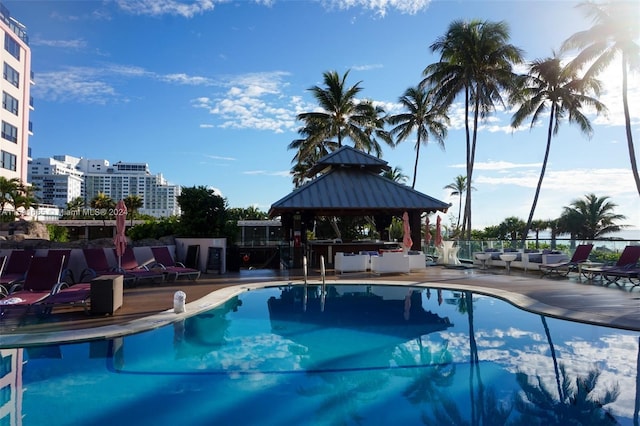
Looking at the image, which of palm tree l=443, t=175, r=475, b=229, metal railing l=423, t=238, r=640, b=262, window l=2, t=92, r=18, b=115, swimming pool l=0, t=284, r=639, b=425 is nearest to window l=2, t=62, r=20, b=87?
window l=2, t=92, r=18, b=115

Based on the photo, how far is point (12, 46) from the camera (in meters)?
36.2

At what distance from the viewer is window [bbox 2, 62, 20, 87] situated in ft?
114

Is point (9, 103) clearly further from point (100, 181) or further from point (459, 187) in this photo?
point (100, 181)

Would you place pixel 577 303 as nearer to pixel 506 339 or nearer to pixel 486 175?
pixel 506 339

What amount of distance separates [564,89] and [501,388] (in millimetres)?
27431

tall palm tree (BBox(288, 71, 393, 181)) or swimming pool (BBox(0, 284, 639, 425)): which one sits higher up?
tall palm tree (BBox(288, 71, 393, 181))

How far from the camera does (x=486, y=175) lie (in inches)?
1439

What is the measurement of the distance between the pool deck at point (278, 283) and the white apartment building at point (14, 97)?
3073 cm

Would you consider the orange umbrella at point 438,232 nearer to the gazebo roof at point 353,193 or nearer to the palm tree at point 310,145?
the gazebo roof at point 353,193

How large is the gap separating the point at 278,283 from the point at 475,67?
2089 centimetres

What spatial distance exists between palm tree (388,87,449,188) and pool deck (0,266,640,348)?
2170 centimetres

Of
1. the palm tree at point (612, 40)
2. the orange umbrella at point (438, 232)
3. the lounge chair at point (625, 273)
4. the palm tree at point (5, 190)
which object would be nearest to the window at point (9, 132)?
the palm tree at point (5, 190)

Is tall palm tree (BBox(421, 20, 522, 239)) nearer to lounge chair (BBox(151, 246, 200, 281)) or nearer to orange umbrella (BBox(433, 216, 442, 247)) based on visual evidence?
orange umbrella (BBox(433, 216, 442, 247))

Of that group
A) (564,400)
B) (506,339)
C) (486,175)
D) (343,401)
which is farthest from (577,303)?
(486,175)
